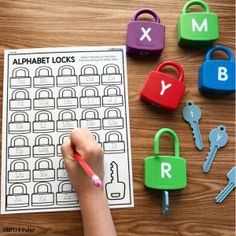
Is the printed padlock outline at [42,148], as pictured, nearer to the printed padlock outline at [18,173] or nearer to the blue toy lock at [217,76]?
the printed padlock outline at [18,173]

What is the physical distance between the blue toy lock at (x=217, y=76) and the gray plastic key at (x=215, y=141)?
3.2 inches

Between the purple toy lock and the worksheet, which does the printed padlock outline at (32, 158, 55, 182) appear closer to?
the worksheet

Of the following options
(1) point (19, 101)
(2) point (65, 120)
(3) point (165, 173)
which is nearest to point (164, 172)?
(3) point (165, 173)

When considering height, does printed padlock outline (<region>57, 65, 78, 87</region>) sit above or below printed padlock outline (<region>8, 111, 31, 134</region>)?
above

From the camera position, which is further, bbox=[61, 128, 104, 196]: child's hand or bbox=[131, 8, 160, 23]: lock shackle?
bbox=[131, 8, 160, 23]: lock shackle

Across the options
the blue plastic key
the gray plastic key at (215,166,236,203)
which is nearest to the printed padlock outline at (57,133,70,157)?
the blue plastic key

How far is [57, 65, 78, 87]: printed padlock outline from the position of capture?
Answer: 0.78 m

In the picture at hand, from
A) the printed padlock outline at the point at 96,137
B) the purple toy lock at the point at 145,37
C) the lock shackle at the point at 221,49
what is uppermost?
the purple toy lock at the point at 145,37

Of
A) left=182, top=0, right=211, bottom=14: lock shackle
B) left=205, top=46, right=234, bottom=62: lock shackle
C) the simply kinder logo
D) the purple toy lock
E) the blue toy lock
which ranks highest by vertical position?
left=182, top=0, right=211, bottom=14: lock shackle

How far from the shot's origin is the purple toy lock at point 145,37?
77 cm

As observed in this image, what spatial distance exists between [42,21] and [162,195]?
1.43 ft

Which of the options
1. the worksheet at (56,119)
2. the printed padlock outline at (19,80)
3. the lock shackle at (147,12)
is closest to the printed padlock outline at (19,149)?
the worksheet at (56,119)

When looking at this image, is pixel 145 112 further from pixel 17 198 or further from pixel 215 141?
pixel 17 198

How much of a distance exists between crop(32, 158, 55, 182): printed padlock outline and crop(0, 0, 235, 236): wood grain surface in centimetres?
7
